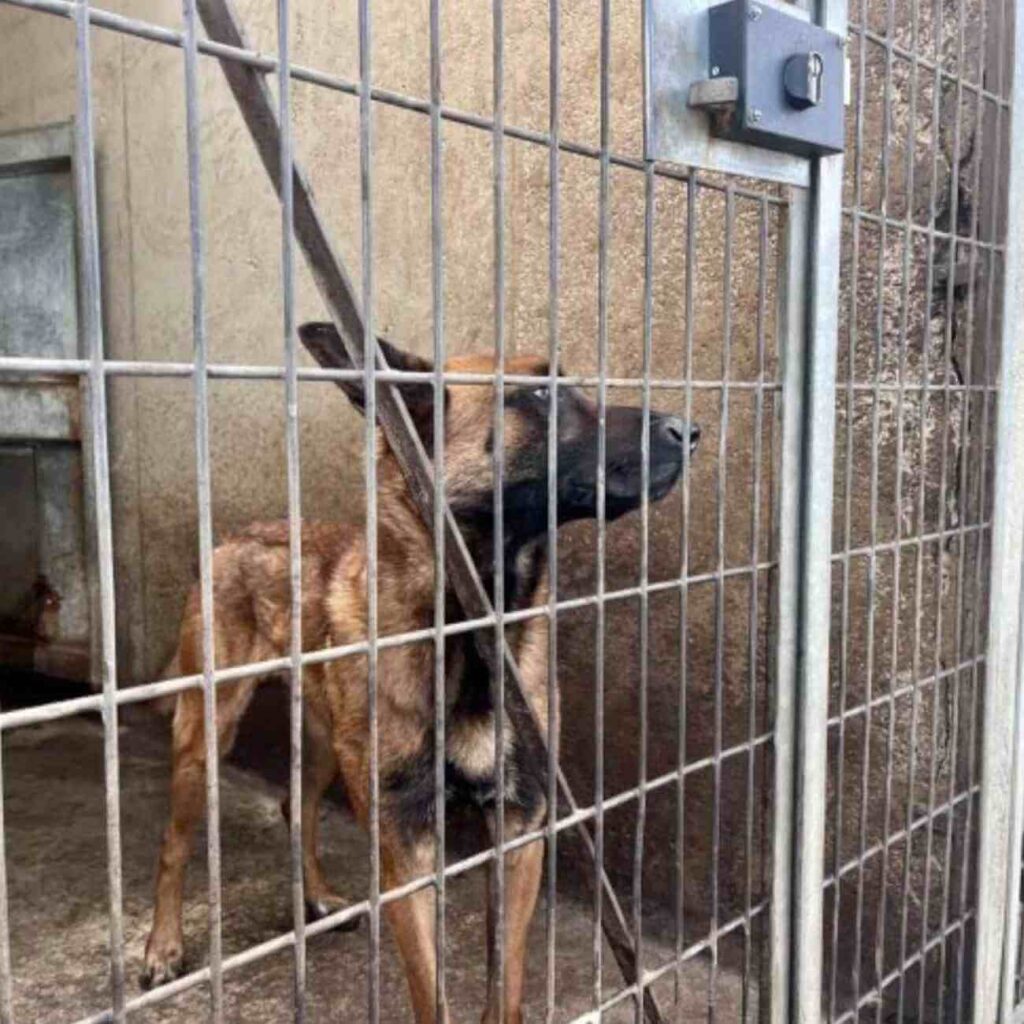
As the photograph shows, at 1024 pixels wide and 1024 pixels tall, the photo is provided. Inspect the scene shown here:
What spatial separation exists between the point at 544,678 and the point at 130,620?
3087mm

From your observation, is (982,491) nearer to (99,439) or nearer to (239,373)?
(239,373)

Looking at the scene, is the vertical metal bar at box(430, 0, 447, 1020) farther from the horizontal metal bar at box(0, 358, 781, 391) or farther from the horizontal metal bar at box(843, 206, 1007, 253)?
the horizontal metal bar at box(843, 206, 1007, 253)

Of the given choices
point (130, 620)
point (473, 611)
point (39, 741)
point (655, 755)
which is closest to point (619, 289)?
point (655, 755)

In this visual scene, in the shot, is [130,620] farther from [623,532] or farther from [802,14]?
[802,14]

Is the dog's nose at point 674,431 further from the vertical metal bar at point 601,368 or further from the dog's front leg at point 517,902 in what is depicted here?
the dog's front leg at point 517,902

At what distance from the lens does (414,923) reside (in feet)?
7.36

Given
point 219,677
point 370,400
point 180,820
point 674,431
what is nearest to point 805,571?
point 674,431

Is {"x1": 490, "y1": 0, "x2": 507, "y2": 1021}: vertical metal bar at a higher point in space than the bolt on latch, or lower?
lower

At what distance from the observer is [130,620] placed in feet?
16.7

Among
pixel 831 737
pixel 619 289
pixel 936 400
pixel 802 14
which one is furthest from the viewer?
pixel 619 289

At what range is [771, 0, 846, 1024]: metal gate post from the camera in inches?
74.9

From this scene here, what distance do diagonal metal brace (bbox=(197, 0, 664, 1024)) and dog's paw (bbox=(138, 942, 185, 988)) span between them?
5.61 ft

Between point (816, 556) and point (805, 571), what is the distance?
0.03 m

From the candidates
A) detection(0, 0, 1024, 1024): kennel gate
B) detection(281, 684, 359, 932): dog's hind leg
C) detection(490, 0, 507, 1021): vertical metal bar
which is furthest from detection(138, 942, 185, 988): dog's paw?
detection(490, 0, 507, 1021): vertical metal bar
